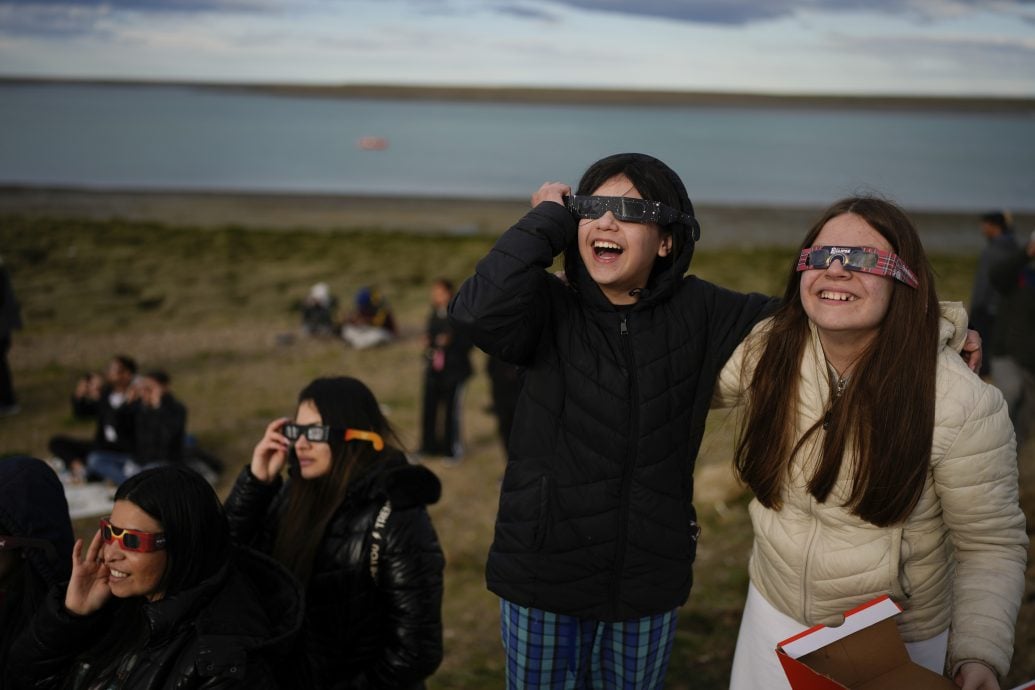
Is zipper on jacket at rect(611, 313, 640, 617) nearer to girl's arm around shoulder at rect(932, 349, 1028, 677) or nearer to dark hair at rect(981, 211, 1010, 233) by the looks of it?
girl's arm around shoulder at rect(932, 349, 1028, 677)

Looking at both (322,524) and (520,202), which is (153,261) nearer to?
(322,524)

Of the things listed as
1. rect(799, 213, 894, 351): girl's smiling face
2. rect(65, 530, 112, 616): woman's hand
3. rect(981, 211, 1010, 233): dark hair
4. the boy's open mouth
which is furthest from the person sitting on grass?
rect(981, 211, 1010, 233): dark hair

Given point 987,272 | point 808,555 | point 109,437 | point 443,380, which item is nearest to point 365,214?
point 443,380

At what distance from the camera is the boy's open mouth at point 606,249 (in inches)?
103

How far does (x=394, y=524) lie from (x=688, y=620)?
2941mm

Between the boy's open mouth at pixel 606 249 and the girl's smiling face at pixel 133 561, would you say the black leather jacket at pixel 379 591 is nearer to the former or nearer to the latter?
the girl's smiling face at pixel 133 561

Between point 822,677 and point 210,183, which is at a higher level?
point 822,677

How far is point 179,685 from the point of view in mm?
2492

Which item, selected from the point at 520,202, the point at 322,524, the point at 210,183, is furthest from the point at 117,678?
the point at 210,183

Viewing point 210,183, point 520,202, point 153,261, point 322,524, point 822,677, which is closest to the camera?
point 822,677

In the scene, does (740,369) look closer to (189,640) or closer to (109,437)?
(189,640)

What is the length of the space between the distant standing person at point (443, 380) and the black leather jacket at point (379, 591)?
555cm

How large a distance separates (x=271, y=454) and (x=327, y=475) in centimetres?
22

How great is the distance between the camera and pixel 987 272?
8.55m
